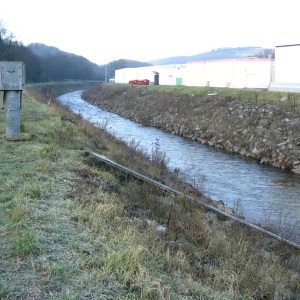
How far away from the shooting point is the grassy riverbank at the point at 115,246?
175 inches

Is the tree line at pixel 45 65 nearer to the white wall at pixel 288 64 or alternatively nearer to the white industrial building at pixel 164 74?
the white industrial building at pixel 164 74

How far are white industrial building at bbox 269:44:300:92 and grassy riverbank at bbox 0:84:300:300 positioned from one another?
3051cm

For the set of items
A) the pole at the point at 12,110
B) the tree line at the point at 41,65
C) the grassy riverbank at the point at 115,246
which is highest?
the tree line at the point at 41,65

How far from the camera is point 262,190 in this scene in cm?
1381

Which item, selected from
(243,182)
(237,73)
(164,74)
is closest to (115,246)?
(243,182)

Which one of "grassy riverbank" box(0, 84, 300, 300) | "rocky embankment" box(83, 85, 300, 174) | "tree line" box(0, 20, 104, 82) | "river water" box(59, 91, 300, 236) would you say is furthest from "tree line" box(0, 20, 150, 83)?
"grassy riverbank" box(0, 84, 300, 300)

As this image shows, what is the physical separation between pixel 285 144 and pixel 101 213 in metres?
15.7

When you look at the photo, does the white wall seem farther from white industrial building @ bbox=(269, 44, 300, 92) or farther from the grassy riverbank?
the grassy riverbank

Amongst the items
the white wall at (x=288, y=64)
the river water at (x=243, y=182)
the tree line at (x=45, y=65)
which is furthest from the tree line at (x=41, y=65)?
the river water at (x=243, y=182)

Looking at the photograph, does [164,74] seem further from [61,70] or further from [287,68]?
[61,70]

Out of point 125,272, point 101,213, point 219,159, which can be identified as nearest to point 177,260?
point 125,272

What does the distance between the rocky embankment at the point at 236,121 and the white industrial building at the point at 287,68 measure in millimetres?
6519

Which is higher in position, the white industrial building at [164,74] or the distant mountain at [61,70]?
the distant mountain at [61,70]

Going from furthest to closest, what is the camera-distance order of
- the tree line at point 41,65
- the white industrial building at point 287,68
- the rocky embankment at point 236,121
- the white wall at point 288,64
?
1. the tree line at point 41,65
2. the white wall at point 288,64
3. the white industrial building at point 287,68
4. the rocky embankment at point 236,121
